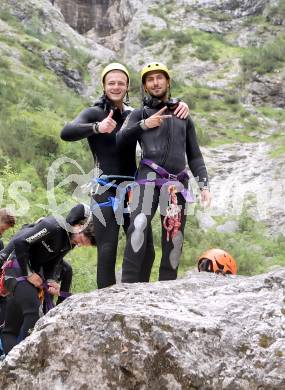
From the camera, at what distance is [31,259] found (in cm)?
455

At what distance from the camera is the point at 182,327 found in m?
2.54

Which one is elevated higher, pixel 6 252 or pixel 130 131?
pixel 130 131

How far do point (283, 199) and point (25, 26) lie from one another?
Result: 2726cm

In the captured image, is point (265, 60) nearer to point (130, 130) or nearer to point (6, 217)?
point (6, 217)

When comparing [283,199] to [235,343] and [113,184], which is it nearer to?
[113,184]

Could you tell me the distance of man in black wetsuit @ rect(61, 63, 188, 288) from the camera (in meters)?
4.10

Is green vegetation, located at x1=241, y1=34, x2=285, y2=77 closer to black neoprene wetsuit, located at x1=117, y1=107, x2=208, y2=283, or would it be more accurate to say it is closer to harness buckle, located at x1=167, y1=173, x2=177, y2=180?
black neoprene wetsuit, located at x1=117, y1=107, x2=208, y2=283

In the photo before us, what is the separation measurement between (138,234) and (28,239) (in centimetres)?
108

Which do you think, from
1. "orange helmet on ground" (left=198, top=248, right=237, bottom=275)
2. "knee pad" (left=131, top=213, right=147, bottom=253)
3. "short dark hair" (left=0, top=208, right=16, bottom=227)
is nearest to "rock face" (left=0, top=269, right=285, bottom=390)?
"knee pad" (left=131, top=213, right=147, bottom=253)

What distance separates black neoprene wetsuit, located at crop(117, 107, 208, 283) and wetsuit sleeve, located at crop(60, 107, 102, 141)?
267mm

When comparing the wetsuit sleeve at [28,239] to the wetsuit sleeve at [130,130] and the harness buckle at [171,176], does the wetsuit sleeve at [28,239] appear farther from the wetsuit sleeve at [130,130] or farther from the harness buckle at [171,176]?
the harness buckle at [171,176]

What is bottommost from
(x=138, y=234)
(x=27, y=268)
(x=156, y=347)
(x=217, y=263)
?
(x=217, y=263)

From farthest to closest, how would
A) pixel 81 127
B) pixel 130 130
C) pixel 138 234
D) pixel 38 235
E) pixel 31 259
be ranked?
→ pixel 31 259 → pixel 38 235 → pixel 81 127 → pixel 130 130 → pixel 138 234

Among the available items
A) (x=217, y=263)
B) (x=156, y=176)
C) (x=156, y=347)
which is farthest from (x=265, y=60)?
(x=156, y=347)
